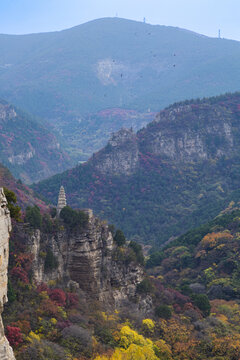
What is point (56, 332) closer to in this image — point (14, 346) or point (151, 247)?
Result: point (14, 346)

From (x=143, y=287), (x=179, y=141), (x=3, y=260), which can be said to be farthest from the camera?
(x=179, y=141)

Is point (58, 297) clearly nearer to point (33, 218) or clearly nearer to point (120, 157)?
point (33, 218)

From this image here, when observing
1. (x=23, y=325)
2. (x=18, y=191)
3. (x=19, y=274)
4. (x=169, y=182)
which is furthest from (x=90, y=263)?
(x=169, y=182)

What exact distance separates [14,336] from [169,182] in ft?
314

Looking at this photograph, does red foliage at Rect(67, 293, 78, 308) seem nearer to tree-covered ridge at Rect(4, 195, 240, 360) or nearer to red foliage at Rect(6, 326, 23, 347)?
tree-covered ridge at Rect(4, 195, 240, 360)

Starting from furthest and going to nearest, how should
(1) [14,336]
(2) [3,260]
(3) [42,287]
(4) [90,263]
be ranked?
(4) [90,263], (3) [42,287], (1) [14,336], (2) [3,260]

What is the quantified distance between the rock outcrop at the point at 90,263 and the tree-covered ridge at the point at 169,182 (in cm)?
4765

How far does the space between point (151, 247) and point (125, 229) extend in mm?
12480

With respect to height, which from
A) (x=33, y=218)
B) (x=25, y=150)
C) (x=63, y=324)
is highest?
(x=25, y=150)

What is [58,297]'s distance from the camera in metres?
37.0

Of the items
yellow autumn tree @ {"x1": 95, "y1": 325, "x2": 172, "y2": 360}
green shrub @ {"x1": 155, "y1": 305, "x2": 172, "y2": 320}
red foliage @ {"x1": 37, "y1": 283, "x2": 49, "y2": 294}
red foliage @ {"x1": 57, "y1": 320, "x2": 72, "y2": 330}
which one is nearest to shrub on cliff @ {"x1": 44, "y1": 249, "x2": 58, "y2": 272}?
red foliage @ {"x1": 37, "y1": 283, "x2": 49, "y2": 294}

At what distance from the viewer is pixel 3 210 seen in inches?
745

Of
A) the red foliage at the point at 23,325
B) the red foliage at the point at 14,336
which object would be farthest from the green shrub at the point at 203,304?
the red foliage at the point at 14,336

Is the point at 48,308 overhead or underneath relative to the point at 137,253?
underneath
